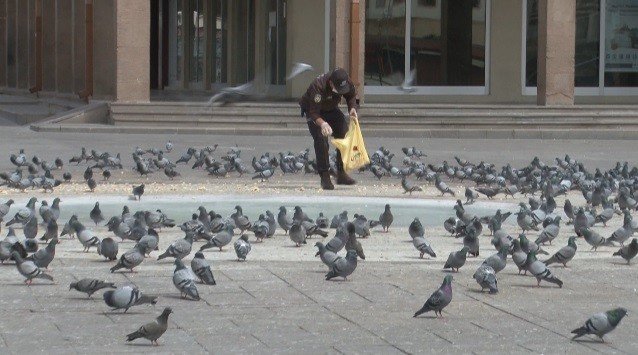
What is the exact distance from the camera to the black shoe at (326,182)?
16156mm

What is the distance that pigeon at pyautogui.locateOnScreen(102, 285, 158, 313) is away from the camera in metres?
7.70

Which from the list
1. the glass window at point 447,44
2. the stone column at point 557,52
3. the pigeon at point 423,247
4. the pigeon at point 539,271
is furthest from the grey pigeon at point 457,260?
the glass window at point 447,44

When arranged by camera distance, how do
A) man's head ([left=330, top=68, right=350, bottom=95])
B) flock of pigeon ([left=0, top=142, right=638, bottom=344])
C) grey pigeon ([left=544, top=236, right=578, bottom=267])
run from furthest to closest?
man's head ([left=330, top=68, right=350, bottom=95]) → grey pigeon ([left=544, top=236, right=578, bottom=267]) → flock of pigeon ([left=0, top=142, right=638, bottom=344])

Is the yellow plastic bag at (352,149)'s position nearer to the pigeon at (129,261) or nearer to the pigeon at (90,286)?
the pigeon at (129,261)

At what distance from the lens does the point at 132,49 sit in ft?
94.6

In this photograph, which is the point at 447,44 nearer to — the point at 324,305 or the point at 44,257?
the point at 44,257

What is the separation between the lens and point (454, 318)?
800cm

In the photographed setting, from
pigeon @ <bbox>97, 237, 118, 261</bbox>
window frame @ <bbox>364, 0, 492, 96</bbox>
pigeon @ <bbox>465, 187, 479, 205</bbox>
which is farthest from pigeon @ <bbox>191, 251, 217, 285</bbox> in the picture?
window frame @ <bbox>364, 0, 492, 96</bbox>

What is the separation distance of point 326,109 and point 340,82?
652mm

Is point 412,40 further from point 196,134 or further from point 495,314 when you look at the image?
point 495,314

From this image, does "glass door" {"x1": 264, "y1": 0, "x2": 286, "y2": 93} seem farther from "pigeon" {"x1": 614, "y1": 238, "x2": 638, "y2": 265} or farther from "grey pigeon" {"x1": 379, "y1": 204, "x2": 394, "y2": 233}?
"pigeon" {"x1": 614, "y1": 238, "x2": 638, "y2": 265}

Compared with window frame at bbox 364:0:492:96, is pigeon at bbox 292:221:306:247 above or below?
below

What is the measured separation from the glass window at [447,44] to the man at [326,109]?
1774cm

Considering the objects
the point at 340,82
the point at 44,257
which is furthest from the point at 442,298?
the point at 340,82
